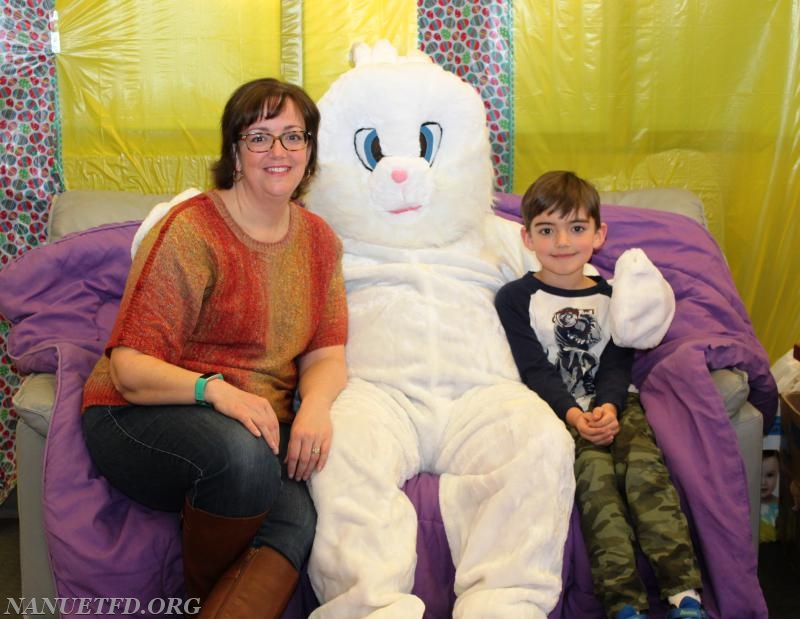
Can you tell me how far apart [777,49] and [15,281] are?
6.94ft

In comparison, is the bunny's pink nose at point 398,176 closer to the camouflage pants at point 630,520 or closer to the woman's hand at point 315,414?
the woman's hand at point 315,414

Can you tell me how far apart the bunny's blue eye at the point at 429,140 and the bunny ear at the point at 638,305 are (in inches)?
17.6

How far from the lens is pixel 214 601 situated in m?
1.34

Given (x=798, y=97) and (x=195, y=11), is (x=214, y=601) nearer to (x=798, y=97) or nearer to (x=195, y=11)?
(x=195, y=11)

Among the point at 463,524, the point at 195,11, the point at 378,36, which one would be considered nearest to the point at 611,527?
the point at 463,524

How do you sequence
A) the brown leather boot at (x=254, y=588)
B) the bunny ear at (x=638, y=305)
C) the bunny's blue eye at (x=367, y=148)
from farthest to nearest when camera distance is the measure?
the bunny's blue eye at (x=367, y=148) → the bunny ear at (x=638, y=305) → the brown leather boot at (x=254, y=588)

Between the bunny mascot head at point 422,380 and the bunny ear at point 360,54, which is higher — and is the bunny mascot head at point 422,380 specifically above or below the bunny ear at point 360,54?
below

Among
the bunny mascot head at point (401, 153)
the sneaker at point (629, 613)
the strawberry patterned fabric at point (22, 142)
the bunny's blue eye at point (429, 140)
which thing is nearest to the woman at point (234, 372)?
the bunny mascot head at point (401, 153)

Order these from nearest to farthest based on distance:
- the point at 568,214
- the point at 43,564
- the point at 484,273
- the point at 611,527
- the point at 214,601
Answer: the point at 214,601, the point at 611,527, the point at 43,564, the point at 568,214, the point at 484,273

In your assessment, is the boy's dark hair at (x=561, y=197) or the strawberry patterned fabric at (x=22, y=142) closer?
the boy's dark hair at (x=561, y=197)

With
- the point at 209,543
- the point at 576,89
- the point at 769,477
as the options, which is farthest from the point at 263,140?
the point at 769,477

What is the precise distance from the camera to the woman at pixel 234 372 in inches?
53.6

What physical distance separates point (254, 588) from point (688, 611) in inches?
27.9

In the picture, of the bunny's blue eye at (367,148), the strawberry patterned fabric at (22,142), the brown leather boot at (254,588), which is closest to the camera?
the brown leather boot at (254,588)
